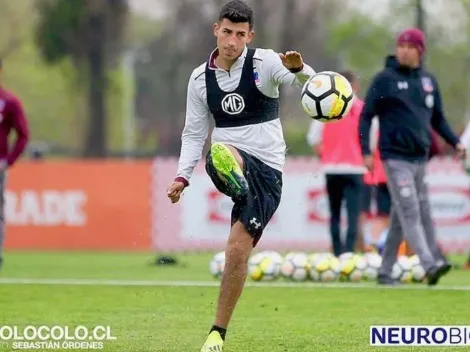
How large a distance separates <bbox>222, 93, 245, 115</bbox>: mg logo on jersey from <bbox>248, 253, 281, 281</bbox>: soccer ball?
482 centimetres

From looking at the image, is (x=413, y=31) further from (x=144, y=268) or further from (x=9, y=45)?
(x=9, y=45)

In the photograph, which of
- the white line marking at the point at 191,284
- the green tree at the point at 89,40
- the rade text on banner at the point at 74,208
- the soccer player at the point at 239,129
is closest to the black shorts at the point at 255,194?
the soccer player at the point at 239,129

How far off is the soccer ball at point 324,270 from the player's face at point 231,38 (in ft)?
16.5

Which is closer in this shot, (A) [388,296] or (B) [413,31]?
(A) [388,296]

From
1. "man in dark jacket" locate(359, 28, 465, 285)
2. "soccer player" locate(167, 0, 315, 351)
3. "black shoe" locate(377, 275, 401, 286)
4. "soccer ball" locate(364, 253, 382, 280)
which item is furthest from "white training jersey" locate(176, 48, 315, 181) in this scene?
"soccer ball" locate(364, 253, 382, 280)

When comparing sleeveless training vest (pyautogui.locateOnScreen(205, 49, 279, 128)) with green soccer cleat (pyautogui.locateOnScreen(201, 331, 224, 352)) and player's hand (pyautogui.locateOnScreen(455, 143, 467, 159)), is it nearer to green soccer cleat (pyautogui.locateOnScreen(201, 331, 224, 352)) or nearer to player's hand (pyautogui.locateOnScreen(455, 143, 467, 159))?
green soccer cleat (pyautogui.locateOnScreen(201, 331, 224, 352))

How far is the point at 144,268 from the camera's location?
52.6ft

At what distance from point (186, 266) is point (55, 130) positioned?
50.2m

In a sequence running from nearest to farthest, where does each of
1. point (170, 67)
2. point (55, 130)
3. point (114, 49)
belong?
point (114, 49), point (170, 67), point (55, 130)

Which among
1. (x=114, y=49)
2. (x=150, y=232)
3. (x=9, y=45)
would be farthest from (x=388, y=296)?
(x=9, y=45)

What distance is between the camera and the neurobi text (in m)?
8.16

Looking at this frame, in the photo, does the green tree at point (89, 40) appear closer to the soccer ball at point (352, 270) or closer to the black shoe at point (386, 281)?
the soccer ball at point (352, 270)

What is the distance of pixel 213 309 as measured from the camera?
10.3m

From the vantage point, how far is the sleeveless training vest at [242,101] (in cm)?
823
